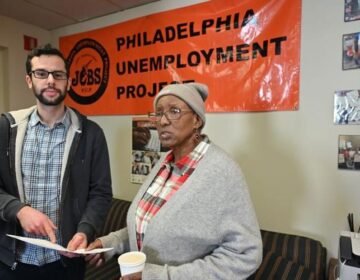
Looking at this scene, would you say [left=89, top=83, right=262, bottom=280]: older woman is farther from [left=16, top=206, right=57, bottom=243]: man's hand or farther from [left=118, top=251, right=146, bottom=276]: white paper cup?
[left=16, top=206, right=57, bottom=243]: man's hand

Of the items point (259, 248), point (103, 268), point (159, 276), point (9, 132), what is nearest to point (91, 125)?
point (9, 132)

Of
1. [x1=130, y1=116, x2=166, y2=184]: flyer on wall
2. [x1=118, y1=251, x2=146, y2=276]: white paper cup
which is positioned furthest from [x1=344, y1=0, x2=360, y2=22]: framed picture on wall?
[x1=118, y1=251, x2=146, y2=276]: white paper cup

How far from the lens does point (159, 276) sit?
81 centimetres

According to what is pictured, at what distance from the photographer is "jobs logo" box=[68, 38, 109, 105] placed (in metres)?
2.54

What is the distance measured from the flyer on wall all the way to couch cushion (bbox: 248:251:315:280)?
3.64 feet

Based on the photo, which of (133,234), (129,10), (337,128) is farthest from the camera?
(129,10)

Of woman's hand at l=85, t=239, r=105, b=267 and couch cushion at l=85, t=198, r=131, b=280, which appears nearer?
woman's hand at l=85, t=239, r=105, b=267

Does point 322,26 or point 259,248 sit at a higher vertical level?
point 322,26

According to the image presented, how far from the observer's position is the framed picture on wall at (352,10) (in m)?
1.47

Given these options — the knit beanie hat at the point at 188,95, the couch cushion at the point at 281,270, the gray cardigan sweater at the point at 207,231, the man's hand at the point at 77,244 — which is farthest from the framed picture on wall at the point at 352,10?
the man's hand at the point at 77,244

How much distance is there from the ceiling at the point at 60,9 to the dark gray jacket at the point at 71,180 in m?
1.40

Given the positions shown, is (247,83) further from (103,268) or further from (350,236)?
(103,268)

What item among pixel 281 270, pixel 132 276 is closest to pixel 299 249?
pixel 281 270

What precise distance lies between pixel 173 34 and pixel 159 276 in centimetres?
178
